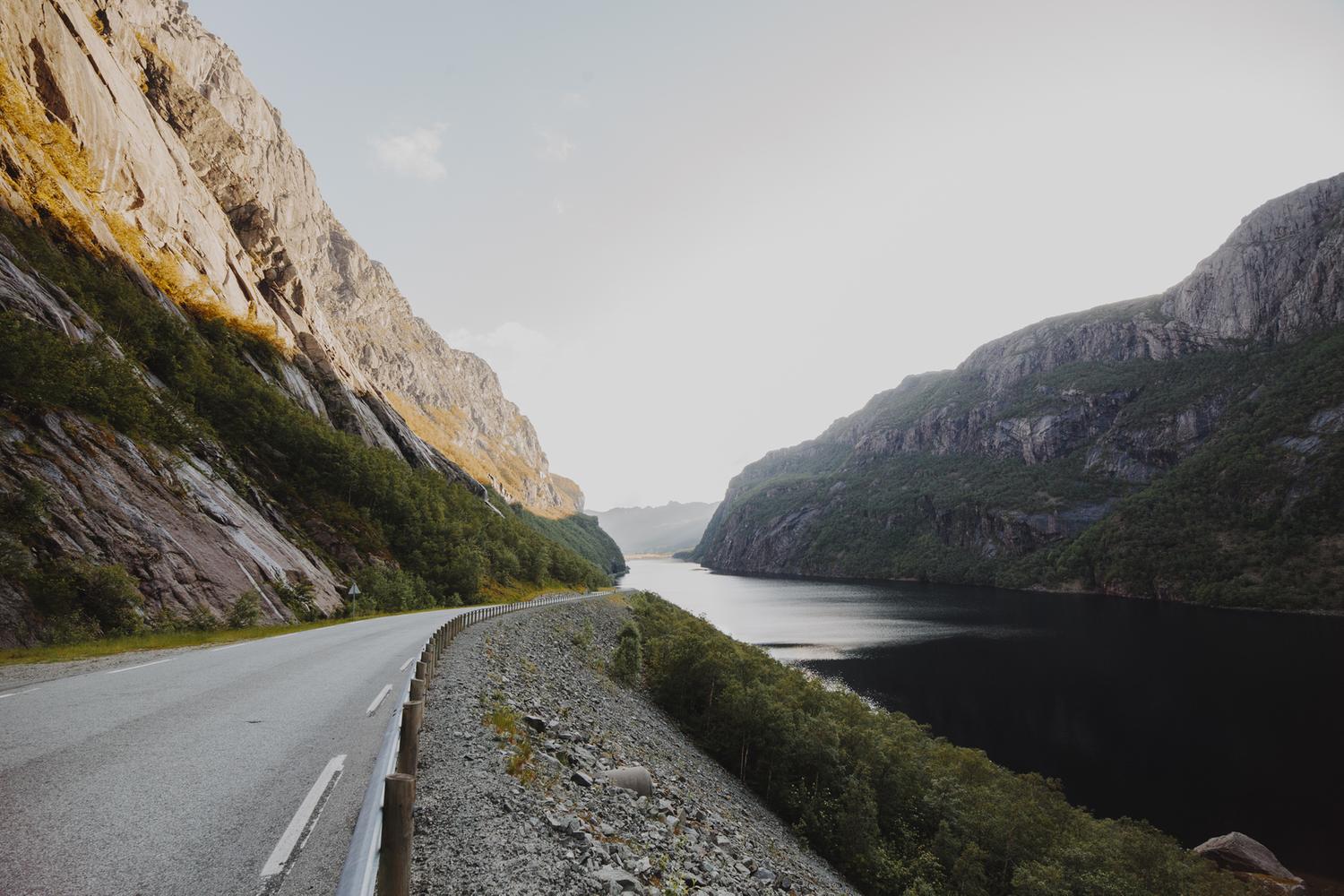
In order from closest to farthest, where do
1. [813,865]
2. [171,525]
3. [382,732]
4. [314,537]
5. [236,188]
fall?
[382,732], [813,865], [171,525], [314,537], [236,188]

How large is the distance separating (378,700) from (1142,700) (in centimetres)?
5689

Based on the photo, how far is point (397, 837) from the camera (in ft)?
14.8

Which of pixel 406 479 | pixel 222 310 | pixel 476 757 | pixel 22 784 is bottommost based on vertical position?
pixel 476 757

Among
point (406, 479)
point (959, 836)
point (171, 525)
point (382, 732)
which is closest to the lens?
point (382, 732)

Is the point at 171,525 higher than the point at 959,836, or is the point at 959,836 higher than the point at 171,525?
the point at 171,525

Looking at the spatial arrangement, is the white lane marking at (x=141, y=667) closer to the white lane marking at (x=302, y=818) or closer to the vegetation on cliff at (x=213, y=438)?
the vegetation on cliff at (x=213, y=438)

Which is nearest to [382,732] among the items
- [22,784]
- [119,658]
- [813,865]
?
[22,784]

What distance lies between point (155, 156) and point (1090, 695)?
100m

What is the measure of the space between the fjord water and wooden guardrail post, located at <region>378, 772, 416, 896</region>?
3691cm

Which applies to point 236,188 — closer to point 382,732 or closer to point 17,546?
point 17,546

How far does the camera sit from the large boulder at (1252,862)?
21.8 m

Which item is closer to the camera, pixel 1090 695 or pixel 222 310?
pixel 1090 695

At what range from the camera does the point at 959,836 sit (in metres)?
21.1

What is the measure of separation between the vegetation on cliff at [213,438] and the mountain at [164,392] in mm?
134
